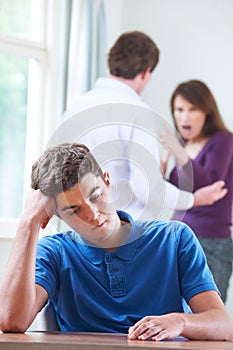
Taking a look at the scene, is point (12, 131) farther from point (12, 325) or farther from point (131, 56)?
point (12, 325)

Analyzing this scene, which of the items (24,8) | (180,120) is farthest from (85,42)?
(180,120)

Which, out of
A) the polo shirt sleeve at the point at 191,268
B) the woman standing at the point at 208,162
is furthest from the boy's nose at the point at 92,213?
the woman standing at the point at 208,162

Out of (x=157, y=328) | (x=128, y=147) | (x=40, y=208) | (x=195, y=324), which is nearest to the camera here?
(x=157, y=328)

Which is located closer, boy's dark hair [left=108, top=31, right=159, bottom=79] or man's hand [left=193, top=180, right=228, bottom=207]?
boy's dark hair [left=108, top=31, right=159, bottom=79]

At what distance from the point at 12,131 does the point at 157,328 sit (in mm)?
2627

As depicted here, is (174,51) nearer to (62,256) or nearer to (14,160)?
(14,160)

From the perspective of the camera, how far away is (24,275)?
1.63 meters

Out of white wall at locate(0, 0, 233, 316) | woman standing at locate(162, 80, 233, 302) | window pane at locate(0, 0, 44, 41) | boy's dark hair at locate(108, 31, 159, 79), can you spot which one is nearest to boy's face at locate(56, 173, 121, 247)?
boy's dark hair at locate(108, 31, 159, 79)

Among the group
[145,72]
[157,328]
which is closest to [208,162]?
[145,72]

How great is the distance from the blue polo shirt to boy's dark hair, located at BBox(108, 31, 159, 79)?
1529 mm

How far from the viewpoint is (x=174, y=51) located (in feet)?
14.6

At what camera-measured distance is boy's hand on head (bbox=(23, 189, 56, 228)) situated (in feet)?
5.45

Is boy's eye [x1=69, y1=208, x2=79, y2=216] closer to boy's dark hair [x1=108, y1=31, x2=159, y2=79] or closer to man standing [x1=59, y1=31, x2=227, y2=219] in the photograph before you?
man standing [x1=59, y1=31, x2=227, y2=219]

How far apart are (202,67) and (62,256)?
2790mm
